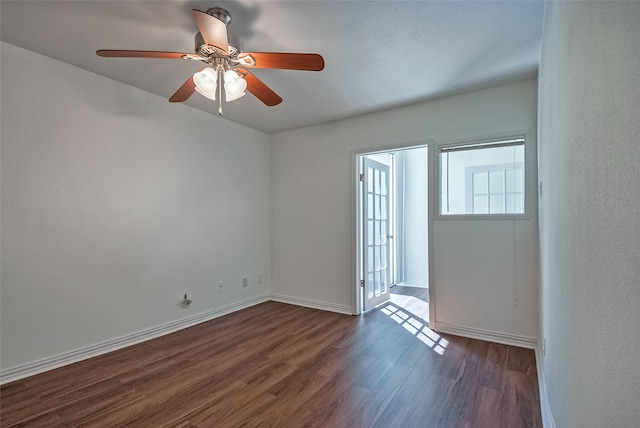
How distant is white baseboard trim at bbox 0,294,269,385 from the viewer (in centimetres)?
225

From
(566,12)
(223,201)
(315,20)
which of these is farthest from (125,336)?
(566,12)

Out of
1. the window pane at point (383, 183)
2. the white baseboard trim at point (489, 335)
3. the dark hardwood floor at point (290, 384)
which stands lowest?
the dark hardwood floor at point (290, 384)

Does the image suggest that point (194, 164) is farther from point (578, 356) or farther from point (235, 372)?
point (578, 356)

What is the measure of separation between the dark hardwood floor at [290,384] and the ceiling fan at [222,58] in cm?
195

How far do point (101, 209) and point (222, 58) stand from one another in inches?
71.8

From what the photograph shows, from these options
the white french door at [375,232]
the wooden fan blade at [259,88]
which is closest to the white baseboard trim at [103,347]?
the white french door at [375,232]

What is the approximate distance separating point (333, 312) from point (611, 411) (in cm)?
337

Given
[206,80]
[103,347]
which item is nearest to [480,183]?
[206,80]

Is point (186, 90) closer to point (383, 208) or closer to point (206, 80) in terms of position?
point (206, 80)

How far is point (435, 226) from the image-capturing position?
3.23m

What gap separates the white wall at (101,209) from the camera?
229 cm

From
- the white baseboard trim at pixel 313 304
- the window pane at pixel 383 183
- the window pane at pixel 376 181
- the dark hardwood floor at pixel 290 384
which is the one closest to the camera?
the dark hardwood floor at pixel 290 384

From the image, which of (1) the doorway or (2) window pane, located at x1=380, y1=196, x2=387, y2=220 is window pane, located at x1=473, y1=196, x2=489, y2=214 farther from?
(2) window pane, located at x1=380, y1=196, x2=387, y2=220

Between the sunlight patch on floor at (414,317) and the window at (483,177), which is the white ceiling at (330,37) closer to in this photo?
the window at (483,177)
